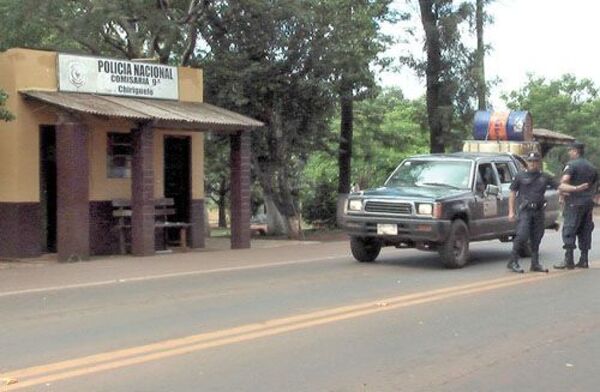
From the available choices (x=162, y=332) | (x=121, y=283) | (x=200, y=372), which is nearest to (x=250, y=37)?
(x=121, y=283)

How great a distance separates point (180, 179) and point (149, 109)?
309 cm

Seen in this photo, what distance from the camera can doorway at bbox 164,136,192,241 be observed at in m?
18.9

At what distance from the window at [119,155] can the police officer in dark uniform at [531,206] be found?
8538 mm

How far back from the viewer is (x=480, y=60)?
2778 cm

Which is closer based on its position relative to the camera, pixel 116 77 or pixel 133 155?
pixel 133 155

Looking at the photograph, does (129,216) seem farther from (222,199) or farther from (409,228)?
(222,199)

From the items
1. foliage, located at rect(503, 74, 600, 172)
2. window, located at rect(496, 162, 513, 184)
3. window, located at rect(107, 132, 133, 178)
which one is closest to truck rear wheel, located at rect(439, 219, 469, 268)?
window, located at rect(496, 162, 513, 184)

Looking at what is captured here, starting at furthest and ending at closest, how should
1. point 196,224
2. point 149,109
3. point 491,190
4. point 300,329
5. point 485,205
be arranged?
point 196,224 → point 149,109 → point 485,205 → point 491,190 → point 300,329

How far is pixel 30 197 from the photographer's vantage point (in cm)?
1584

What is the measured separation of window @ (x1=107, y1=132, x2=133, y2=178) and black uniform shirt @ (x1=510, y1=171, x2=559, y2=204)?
27.8 feet

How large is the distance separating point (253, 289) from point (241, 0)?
10325 millimetres

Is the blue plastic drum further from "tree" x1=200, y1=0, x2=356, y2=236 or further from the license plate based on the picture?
the license plate

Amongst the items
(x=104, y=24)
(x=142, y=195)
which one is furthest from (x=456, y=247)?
(x=104, y=24)

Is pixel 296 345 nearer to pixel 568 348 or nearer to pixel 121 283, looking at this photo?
pixel 568 348
